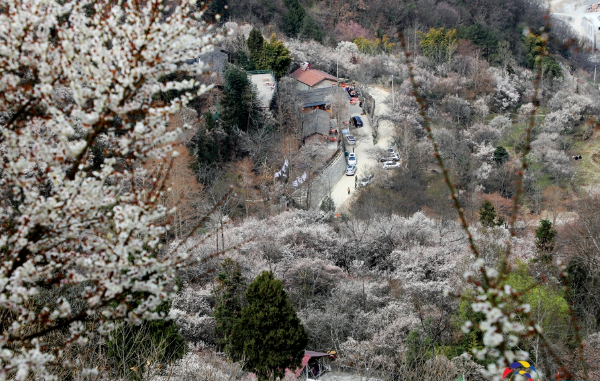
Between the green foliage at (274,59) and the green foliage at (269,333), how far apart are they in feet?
71.1

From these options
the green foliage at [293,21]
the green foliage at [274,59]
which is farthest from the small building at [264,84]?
the green foliage at [293,21]

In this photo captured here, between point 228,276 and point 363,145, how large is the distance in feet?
56.1

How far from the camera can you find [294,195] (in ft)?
76.8

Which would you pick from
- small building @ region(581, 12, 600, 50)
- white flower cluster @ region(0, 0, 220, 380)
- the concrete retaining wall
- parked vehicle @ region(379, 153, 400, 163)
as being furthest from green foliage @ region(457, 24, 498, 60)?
white flower cluster @ region(0, 0, 220, 380)

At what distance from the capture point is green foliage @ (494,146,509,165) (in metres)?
28.5

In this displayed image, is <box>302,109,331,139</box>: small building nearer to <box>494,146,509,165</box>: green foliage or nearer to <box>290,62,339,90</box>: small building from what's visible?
<box>290,62,339,90</box>: small building

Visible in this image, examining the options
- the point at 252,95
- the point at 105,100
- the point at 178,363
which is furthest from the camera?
the point at 252,95

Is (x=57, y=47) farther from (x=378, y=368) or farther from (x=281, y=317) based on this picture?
(x=378, y=368)

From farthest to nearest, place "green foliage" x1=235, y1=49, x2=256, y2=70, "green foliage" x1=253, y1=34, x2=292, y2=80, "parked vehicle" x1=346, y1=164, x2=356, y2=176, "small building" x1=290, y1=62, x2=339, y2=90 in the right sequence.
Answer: "small building" x1=290, y1=62, x2=339, y2=90 → "green foliage" x1=253, y1=34, x2=292, y2=80 → "green foliage" x1=235, y1=49, x2=256, y2=70 → "parked vehicle" x1=346, y1=164, x2=356, y2=176

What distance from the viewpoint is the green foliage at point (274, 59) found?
A: 31109 millimetres

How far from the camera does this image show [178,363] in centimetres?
1089

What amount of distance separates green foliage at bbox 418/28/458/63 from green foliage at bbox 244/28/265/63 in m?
14.9

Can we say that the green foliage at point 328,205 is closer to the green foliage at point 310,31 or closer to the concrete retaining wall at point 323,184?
the concrete retaining wall at point 323,184

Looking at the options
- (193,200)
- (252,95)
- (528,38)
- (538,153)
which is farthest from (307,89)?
(528,38)
